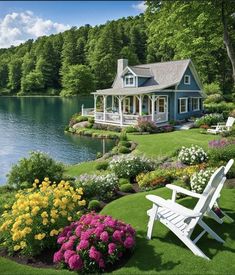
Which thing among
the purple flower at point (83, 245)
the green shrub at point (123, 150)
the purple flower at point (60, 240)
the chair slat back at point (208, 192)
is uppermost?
the chair slat back at point (208, 192)

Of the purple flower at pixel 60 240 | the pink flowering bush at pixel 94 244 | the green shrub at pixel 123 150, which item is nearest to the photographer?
the pink flowering bush at pixel 94 244

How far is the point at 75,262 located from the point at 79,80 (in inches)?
3450

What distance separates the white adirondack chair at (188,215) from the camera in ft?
20.9

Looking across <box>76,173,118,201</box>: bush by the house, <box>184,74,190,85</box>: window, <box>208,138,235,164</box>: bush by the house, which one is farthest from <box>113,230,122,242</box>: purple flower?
<box>184,74,190,85</box>: window

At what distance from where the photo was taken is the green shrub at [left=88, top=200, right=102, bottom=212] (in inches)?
389

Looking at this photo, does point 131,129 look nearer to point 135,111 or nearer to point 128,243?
point 135,111

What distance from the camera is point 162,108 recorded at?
33.5 m

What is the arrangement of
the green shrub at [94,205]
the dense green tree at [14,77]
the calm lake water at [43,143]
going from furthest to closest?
the dense green tree at [14,77] < the calm lake water at [43,143] < the green shrub at [94,205]

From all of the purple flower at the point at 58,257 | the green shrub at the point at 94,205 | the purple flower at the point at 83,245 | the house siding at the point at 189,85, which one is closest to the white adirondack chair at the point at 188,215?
the purple flower at the point at 83,245

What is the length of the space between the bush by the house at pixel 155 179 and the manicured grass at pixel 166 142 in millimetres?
6345

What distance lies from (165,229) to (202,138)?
56.0 ft

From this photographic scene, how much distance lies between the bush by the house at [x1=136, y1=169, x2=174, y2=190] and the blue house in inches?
719

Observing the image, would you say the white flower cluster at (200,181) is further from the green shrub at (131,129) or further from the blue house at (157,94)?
the blue house at (157,94)

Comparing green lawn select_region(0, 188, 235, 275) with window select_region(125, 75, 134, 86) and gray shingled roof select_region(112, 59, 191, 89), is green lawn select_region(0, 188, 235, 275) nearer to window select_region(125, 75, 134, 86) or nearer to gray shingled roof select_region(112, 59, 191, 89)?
gray shingled roof select_region(112, 59, 191, 89)
